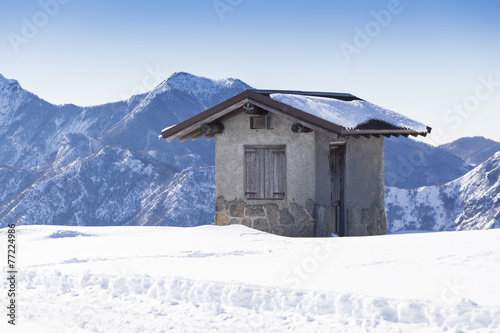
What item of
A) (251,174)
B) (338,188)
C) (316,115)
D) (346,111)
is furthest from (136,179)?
(316,115)

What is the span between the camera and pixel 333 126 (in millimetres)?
11953

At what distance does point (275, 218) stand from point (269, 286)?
5.76 meters

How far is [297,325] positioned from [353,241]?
14.3ft

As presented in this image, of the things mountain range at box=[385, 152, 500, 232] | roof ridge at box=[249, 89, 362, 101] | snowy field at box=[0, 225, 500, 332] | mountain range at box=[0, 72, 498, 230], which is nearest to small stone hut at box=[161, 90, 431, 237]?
roof ridge at box=[249, 89, 362, 101]

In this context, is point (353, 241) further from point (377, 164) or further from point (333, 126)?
point (377, 164)

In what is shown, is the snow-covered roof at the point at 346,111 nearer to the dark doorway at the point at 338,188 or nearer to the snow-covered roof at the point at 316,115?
the snow-covered roof at the point at 316,115

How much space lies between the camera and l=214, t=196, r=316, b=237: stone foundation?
12.9 metres

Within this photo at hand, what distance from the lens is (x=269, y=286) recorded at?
7273mm

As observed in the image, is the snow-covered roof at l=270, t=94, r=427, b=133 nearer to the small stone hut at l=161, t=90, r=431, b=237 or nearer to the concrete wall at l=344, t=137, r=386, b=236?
the small stone hut at l=161, t=90, r=431, b=237

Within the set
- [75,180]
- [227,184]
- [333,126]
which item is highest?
[75,180]

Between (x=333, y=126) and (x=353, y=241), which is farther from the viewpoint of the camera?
(x=333, y=126)

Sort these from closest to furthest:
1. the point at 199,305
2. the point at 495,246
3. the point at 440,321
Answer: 1. the point at 440,321
2. the point at 199,305
3. the point at 495,246

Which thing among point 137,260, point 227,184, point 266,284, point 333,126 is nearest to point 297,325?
point 266,284

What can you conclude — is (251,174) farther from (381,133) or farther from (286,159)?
(381,133)
